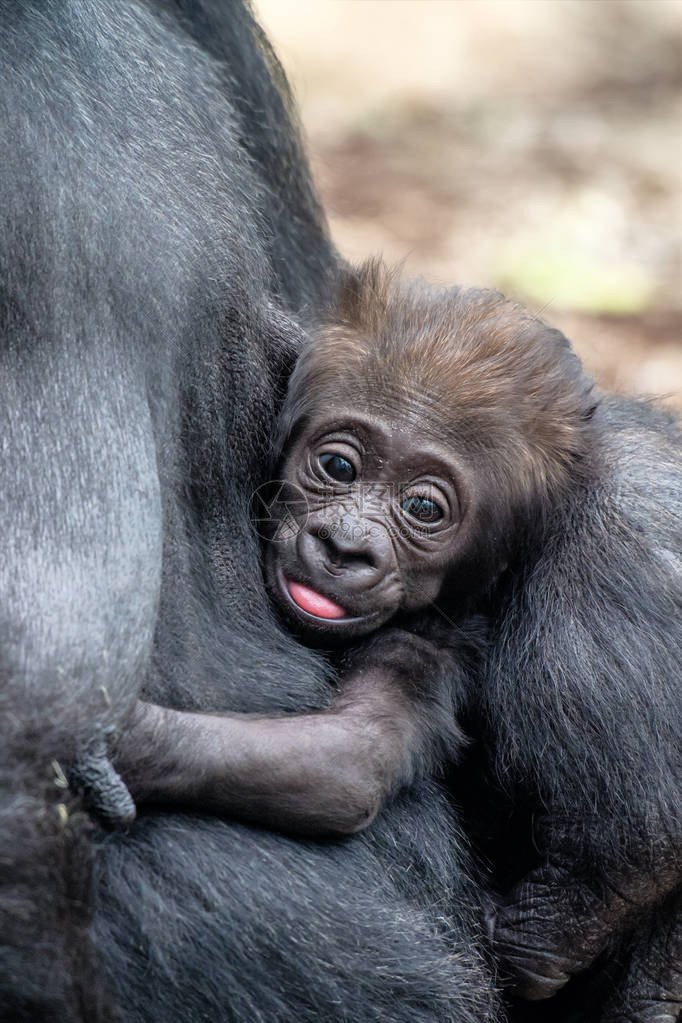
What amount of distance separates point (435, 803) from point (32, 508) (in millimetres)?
902

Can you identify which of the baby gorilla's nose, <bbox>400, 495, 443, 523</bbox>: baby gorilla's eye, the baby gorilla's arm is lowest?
the baby gorilla's arm

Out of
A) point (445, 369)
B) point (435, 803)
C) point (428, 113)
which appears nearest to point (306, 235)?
point (445, 369)

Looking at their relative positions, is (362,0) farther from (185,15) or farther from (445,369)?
(445,369)

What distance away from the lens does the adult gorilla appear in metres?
1.76

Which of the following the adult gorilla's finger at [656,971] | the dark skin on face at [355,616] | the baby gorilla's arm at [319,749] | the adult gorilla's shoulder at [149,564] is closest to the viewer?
the adult gorilla's shoulder at [149,564]

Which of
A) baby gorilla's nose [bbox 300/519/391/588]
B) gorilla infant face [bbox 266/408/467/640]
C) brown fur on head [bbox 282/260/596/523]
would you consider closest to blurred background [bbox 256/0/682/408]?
brown fur on head [bbox 282/260/596/523]

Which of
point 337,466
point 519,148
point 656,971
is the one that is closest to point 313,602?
point 337,466

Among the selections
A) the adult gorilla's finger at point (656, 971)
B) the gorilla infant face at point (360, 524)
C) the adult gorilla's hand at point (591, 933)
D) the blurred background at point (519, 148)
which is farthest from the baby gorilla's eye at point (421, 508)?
the blurred background at point (519, 148)

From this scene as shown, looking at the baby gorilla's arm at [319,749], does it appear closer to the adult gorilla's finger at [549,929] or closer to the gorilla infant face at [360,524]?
the gorilla infant face at [360,524]

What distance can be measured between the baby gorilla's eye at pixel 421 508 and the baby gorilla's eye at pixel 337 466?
0.10 m

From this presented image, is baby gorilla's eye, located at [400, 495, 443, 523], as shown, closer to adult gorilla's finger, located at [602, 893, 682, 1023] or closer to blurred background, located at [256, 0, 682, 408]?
adult gorilla's finger, located at [602, 893, 682, 1023]

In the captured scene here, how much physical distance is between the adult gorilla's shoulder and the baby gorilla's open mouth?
0.19 feet

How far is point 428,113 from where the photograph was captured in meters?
7.25

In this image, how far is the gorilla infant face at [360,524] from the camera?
230 centimetres
